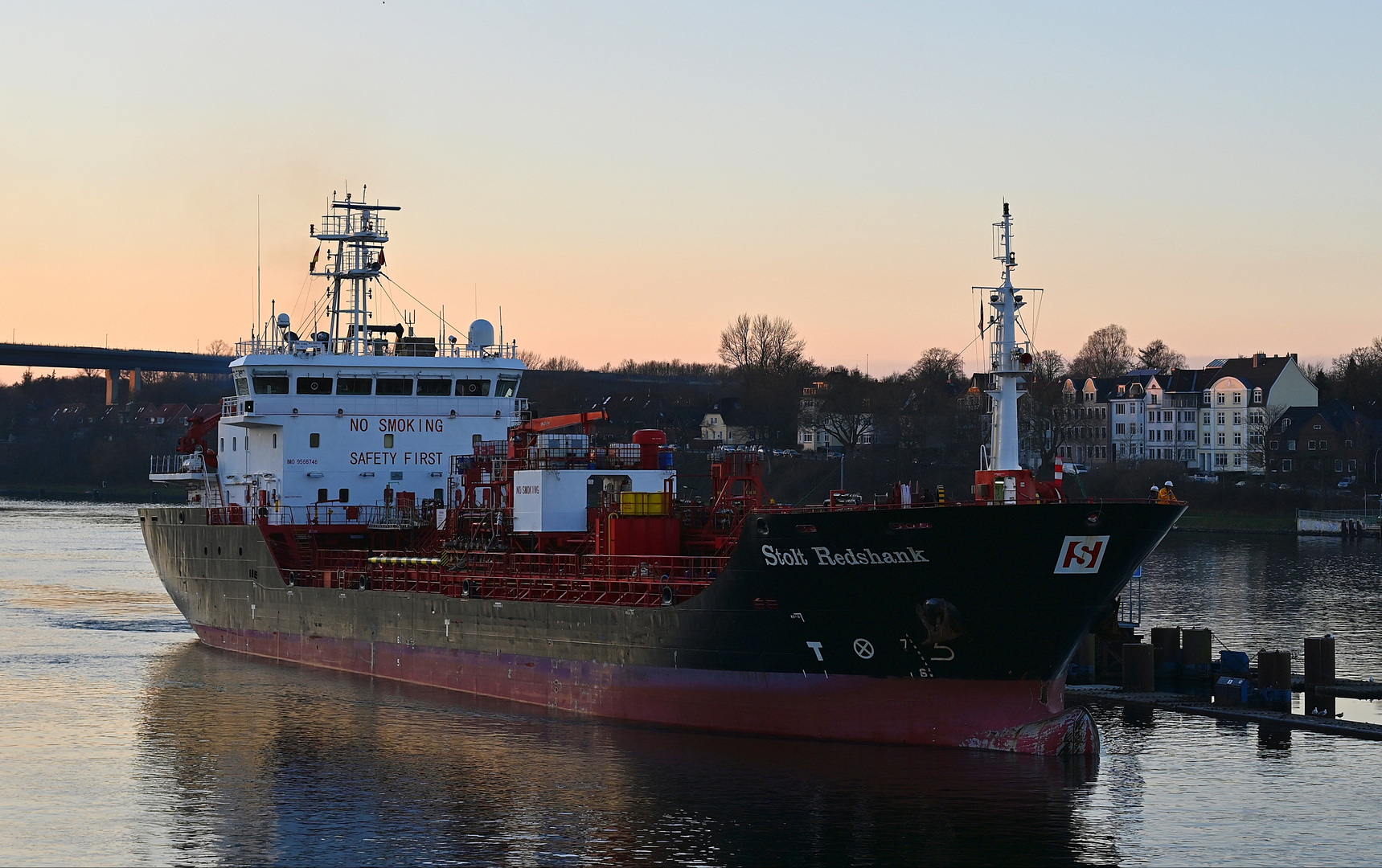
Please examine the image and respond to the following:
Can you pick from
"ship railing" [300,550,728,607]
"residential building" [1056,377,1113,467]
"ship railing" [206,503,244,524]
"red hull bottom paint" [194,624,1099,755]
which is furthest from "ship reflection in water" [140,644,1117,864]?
"residential building" [1056,377,1113,467]

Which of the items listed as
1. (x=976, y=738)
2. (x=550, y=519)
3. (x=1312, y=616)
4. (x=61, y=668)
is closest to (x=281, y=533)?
(x=61, y=668)

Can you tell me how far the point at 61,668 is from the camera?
38812 millimetres

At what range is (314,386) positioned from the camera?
130 ft

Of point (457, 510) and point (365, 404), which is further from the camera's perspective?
point (365, 404)

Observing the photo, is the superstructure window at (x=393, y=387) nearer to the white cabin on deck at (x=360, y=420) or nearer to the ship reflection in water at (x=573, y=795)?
the white cabin on deck at (x=360, y=420)

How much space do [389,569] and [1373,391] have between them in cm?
10576

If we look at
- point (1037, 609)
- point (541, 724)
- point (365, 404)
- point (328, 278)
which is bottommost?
point (541, 724)

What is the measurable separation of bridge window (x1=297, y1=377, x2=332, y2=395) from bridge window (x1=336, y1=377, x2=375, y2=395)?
0.82 ft

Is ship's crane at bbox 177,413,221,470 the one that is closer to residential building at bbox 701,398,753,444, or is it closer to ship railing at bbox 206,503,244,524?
ship railing at bbox 206,503,244,524

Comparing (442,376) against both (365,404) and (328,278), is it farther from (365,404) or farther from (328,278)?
(328,278)

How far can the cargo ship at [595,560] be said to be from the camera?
25188 millimetres

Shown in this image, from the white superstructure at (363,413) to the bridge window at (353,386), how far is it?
0.02 metres

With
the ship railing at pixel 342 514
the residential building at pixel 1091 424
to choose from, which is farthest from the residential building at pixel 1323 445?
the ship railing at pixel 342 514

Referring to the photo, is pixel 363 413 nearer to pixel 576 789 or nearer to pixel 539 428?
pixel 539 428
